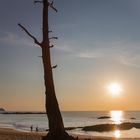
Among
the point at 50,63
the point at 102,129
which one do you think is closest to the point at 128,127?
the point at 102,129

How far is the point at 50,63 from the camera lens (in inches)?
681

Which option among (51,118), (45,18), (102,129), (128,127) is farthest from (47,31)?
(128,127)

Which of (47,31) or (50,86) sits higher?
(47,31)

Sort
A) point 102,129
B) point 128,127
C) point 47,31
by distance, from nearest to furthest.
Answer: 1. point 47,31
2. point 102,129
3. point 128,127

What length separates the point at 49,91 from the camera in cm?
1702

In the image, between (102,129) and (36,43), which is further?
(102,129)

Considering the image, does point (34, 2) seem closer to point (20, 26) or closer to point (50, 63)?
point (20, 26)

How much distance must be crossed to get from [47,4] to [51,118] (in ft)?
17.0

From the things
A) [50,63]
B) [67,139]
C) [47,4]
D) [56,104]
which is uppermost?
[47,4]

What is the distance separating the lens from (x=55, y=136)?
Result: 53.8ft

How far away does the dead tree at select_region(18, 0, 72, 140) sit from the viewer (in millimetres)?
16500

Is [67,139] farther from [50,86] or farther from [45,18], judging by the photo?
[45,18]

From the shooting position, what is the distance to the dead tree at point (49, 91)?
16500 millimetres

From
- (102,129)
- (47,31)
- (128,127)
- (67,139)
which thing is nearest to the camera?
(67,139)
